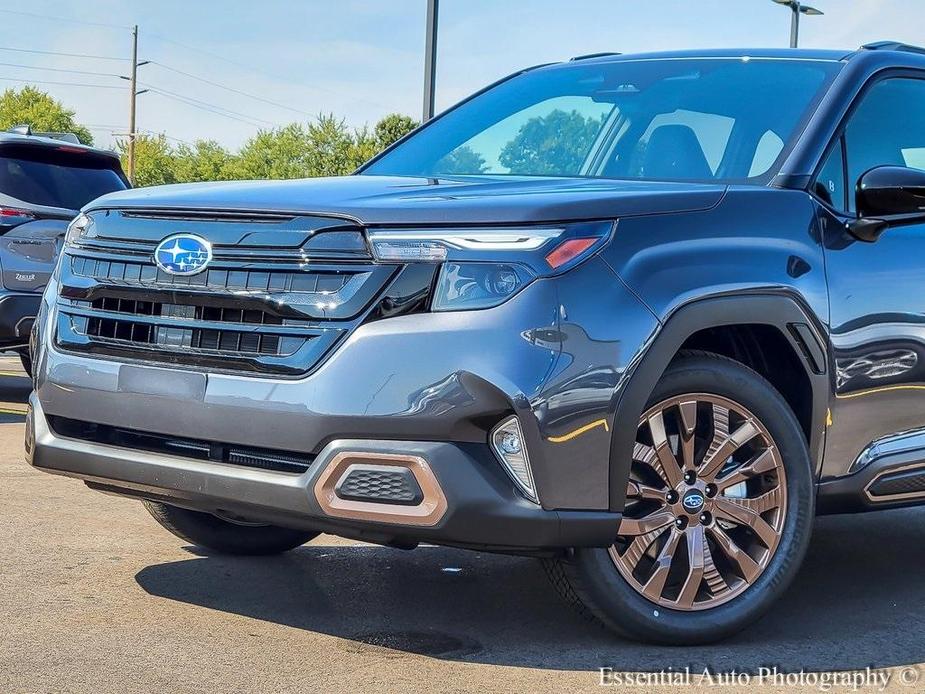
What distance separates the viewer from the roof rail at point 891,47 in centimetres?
503

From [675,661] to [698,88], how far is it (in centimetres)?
211

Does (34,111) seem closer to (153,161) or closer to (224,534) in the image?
(153,161)

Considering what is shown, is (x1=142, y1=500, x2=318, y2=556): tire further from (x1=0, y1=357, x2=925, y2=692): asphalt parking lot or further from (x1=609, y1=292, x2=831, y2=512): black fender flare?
(x1=609, y1=292, x2=831, y2=512): black fender flare

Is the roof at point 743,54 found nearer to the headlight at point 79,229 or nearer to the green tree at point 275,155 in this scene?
the headlight at point 79,229

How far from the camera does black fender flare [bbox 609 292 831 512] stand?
3.66 m

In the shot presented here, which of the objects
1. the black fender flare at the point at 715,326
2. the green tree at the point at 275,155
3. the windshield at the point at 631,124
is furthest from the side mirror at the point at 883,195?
the green tree at the point at 275,155

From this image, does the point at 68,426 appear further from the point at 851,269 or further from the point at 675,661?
the point at 851,269

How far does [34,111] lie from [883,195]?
344 ft

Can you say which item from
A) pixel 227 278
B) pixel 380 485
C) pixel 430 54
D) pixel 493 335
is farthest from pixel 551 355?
pixel 430 54

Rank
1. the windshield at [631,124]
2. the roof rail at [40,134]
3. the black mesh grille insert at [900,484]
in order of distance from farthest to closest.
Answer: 1. the roof rail at [40,134]
2. the windshield at [631,124]
3. the black mesh grille insert at [900,484]

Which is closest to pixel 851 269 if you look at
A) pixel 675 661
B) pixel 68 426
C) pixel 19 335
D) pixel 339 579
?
pixel 675 661

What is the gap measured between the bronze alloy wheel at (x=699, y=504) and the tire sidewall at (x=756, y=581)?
23mm

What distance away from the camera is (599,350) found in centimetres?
360

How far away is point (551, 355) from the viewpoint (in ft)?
11.6
